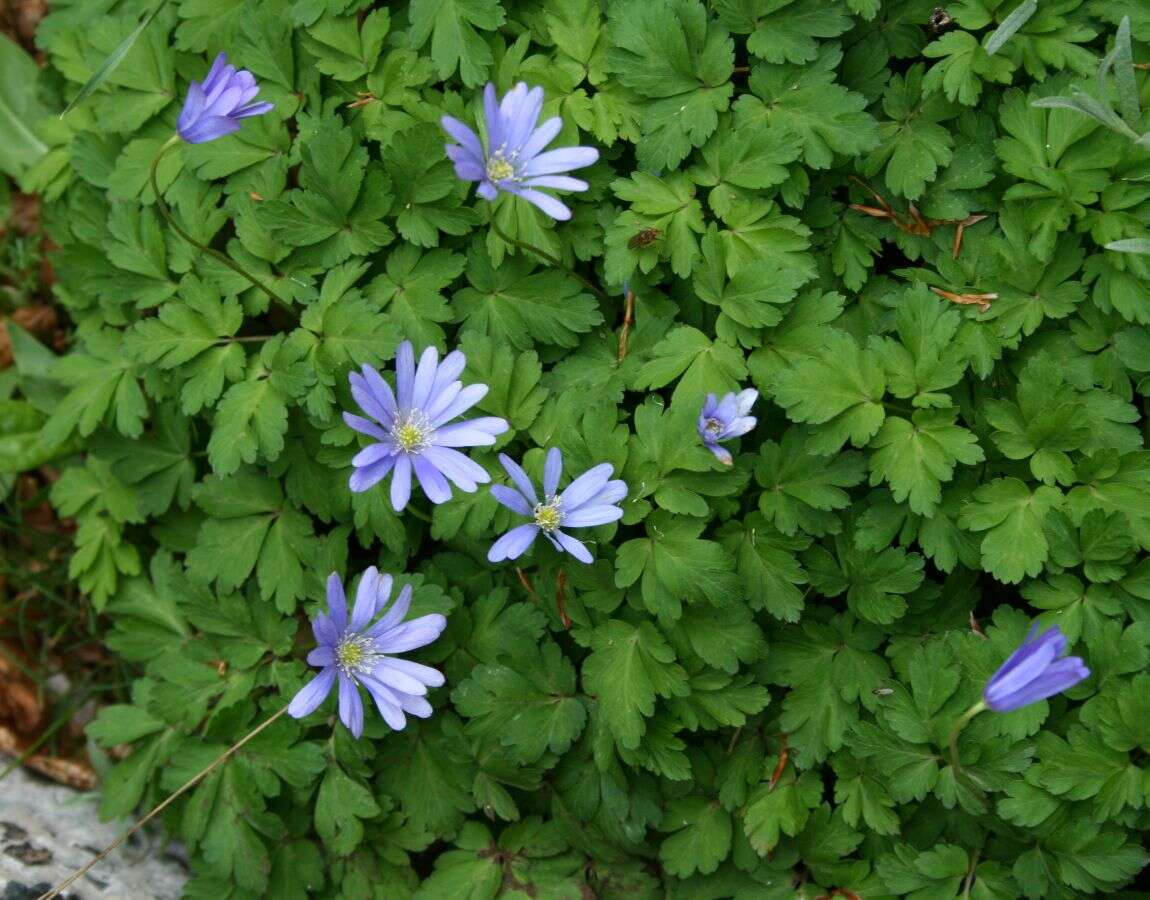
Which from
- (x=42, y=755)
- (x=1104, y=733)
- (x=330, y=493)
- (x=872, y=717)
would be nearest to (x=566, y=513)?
(x=330, y=493)

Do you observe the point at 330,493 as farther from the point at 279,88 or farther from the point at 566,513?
the point at 279,88

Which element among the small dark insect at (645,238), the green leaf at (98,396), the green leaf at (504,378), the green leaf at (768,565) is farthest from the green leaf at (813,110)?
the green leaf at (98,396)

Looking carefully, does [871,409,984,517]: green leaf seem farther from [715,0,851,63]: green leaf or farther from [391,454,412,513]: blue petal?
[391,454,412,513]: blue petal

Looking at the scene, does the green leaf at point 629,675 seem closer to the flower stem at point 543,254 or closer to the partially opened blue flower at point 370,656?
the partially opened blue flower at point 370,656

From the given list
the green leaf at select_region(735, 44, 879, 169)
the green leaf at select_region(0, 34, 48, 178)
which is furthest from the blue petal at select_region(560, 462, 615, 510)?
the green leaf at select_region(0, 34, 48, 178)

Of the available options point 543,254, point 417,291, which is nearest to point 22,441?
point 417,291
